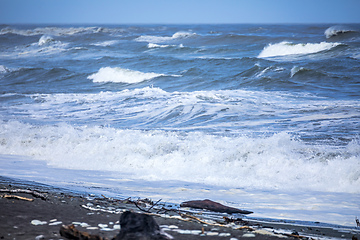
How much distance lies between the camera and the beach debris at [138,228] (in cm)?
251

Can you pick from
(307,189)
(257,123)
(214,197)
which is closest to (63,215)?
(214,197)

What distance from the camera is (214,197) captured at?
15.9 feet

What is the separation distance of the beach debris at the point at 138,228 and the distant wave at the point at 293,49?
23745 mm

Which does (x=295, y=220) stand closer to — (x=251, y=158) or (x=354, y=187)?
(x=354, y=187)

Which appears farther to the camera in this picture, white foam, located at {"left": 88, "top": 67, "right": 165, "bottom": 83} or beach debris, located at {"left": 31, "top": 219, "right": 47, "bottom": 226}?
white foam, located at {"left": 88, "top": 67, "right": 165, "bottom": 83}

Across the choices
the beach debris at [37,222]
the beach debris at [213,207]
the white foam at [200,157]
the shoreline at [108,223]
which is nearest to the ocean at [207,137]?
the white foam at [200,157]

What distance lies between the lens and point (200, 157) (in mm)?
6793

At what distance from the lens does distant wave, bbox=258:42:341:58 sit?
2450cm

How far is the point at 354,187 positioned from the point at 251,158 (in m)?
1.77

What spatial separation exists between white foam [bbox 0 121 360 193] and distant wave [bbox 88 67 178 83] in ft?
34.9

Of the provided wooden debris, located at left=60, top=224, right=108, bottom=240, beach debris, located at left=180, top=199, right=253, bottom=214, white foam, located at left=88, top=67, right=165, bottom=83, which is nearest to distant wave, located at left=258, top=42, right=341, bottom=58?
white foam, located at left=88, top=67, right=165, bottom=83

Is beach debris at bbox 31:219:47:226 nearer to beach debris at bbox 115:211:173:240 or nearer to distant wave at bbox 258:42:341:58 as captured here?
beach debris at bbox 115:211:173:240

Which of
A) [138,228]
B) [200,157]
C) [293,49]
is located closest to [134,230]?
[138,228]

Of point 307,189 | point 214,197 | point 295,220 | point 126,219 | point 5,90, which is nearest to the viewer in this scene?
point 126,219
